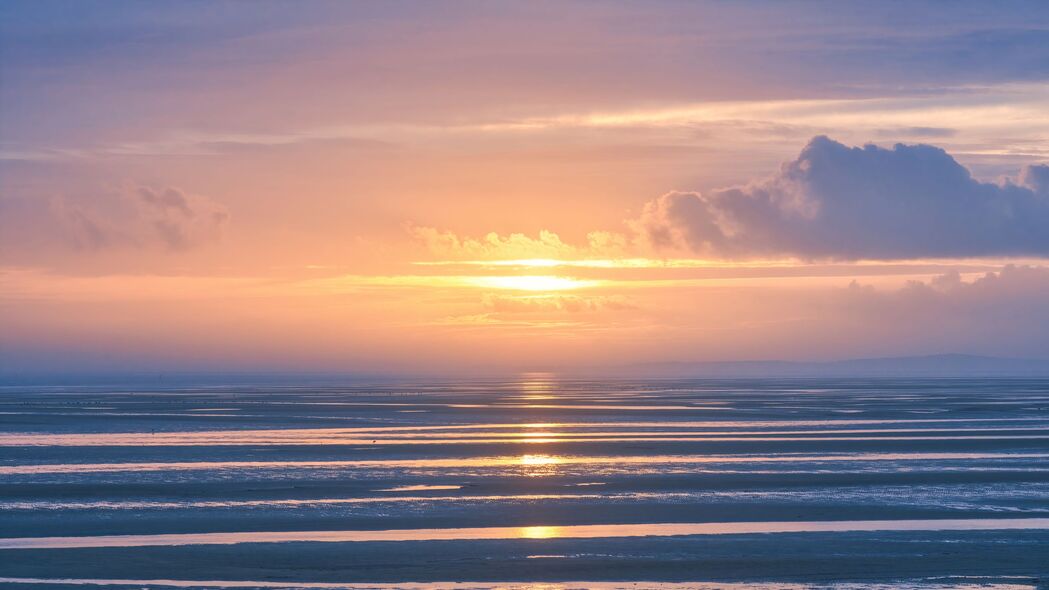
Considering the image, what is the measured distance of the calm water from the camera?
23.3 meters

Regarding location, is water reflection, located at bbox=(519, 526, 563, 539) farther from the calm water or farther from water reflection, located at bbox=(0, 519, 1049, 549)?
the calm water

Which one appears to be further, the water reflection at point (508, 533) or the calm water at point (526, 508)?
the water reflection at point (508, 533)

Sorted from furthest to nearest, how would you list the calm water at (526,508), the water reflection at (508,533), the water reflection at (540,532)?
1. the water reflection at (540,532)
2. the water reflection at (508,533)
3. the calm water at (526,508)

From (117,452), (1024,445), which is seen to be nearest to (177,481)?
(117,452)

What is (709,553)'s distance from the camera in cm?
2506

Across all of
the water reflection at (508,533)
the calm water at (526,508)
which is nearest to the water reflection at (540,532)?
the water reflection at (508,533)

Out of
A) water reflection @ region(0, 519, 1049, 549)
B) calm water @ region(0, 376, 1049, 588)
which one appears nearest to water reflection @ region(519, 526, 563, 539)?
water reflection @ region(0, 519, 1049, 549)

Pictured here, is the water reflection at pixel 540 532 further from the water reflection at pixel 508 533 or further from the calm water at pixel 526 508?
the calm water at pixel 526 508

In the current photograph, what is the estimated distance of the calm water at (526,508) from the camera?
2328 cm

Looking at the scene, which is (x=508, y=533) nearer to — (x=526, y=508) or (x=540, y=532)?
(x=540, y=532)

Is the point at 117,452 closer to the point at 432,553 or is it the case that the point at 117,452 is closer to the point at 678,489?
the point at 678,489

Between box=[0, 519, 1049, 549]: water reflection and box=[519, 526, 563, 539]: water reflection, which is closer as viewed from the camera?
box=[0, 519, 1049, 549]: water reflection

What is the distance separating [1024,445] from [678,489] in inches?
879

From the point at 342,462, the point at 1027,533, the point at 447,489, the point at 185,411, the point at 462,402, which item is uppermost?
the point at 462,402
